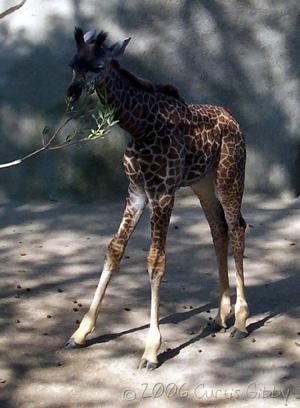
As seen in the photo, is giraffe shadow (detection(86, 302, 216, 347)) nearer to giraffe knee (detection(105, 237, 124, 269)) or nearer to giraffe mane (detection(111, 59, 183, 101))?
giraffe knee (detection(105, 237, 124, 269))

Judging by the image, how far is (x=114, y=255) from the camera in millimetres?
6219

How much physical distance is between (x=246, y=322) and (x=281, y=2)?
13.7ft

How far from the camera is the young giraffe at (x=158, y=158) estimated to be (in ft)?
→ 19.0

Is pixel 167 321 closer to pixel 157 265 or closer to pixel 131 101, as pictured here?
pixel 157 265

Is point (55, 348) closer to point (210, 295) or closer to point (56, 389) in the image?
point (56, 389)

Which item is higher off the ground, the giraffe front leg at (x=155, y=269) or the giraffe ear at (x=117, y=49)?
the giraffe ear at (x=117, y=49)

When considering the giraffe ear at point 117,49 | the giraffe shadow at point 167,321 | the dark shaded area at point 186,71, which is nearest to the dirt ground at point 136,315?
the giraffe shadow at point 167,321

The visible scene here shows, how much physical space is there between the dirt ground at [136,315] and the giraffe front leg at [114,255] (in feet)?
0.32

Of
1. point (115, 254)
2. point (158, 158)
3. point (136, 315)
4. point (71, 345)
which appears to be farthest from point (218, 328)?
point (158, 158)

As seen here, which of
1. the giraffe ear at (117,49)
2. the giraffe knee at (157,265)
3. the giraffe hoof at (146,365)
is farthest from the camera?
the giraffe knee at (157,265)

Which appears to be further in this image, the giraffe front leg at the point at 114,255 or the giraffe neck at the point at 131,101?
the giraffe front leg at the point at 114,255

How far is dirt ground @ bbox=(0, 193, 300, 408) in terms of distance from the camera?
18.6 feet

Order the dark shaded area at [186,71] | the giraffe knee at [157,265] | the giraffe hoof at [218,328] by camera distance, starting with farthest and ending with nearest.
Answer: the dark shaded area at [186,71] → the giraffe hoof at [218,328] → the giraffe knee at [157,265]

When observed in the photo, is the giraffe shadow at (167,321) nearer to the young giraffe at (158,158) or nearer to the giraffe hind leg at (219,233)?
the young giraffe at (158,158)
